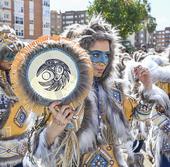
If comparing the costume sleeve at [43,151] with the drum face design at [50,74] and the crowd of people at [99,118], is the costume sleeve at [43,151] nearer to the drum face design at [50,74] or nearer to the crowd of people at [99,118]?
the crowd of people at [99,118]

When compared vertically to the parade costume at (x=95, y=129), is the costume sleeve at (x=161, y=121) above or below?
below

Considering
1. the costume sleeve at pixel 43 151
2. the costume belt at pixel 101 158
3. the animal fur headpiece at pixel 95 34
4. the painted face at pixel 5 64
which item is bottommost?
the costume belt at pixel 101 158

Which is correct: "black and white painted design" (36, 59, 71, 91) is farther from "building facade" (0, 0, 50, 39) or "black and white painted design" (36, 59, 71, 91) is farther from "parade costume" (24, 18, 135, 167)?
"building facade" (0, 0, 50, 39)

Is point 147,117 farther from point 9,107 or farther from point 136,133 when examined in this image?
point 136,133

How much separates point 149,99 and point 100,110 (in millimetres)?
670

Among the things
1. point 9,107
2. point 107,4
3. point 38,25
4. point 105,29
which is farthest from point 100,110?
point 38,25

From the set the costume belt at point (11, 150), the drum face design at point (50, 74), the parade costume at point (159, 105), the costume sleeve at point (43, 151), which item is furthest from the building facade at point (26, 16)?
the drum face design at point (50, 74)

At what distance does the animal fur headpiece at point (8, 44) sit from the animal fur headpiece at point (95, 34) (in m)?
1.12

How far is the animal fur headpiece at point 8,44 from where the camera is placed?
4000 mm

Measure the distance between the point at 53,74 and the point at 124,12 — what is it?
30.9 m

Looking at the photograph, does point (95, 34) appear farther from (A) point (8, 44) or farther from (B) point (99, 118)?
(A) point (8, 44)

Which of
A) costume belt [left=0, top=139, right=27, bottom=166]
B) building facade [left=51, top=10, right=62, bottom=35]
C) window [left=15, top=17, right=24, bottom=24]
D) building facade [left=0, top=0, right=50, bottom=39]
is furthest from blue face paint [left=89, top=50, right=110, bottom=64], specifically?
building facade [left=51, top=10, right=62, bottom=35]

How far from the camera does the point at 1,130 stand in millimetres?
3967

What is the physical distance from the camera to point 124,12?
32.8 meters
